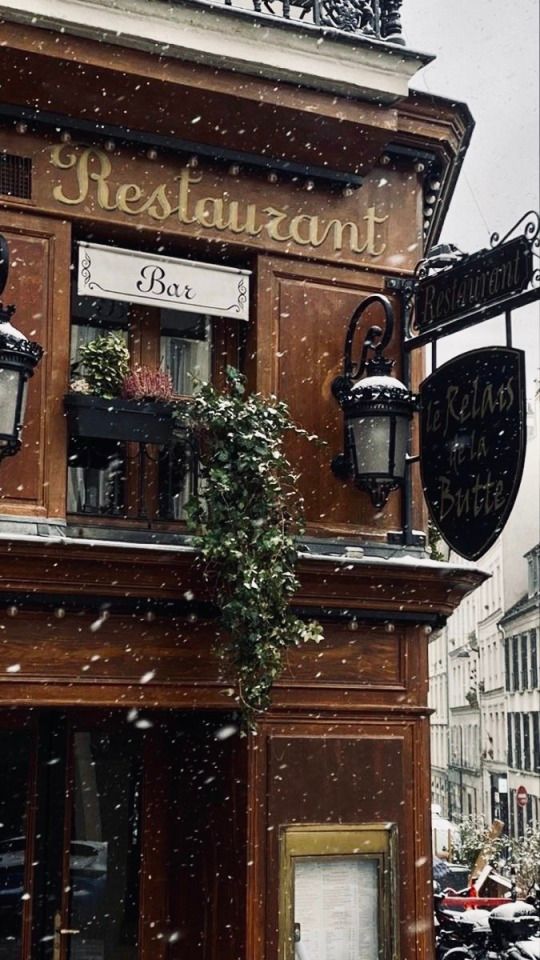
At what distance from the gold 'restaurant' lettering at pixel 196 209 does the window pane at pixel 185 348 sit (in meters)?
0.71

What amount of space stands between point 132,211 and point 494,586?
6614 centimetres

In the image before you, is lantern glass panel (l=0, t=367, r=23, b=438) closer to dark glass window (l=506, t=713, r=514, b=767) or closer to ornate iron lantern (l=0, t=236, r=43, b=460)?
ornate iron lantern (l=0, t=236, r=43, b=460)

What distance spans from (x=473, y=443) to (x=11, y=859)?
4.23 metres

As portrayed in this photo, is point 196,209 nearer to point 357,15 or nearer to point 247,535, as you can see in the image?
point 357,15

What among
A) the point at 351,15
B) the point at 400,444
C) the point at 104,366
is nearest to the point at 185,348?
the point at 104,366

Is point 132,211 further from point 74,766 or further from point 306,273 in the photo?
point 74,766

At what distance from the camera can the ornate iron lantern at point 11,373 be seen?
8.31 m

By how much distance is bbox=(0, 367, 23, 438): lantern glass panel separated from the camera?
8.30m

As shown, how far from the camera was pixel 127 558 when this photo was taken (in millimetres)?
8711

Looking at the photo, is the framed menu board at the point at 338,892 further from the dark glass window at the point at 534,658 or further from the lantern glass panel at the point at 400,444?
the dark glass window at the point at 534,658

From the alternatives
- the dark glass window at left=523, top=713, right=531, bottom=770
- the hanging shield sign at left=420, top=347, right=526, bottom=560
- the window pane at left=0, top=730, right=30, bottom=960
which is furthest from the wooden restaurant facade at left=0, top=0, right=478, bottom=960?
the dark glass window at left=523, top=713, right=531, bottom=770

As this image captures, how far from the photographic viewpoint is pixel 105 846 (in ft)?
31.7

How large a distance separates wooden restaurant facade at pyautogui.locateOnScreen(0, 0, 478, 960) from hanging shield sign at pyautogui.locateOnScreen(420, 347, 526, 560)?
76cm

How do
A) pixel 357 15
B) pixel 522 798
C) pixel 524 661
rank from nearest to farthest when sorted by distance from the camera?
pixel 357 15 → pixel 522 798 → pixel 524 661
